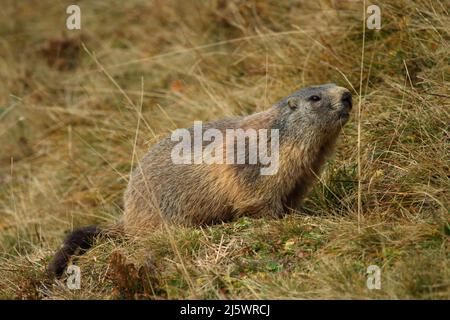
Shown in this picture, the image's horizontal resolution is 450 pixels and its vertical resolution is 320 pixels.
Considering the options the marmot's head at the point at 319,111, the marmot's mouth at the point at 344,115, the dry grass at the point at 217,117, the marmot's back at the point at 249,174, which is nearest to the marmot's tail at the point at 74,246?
the dry grass at the point at 217,117

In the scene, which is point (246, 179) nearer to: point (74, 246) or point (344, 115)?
point (344, 115)

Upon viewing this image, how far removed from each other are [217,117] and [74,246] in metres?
2.86

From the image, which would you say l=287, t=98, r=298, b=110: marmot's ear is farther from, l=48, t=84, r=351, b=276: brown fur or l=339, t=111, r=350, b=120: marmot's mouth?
l=339, t=111, r=350, b=120: marmot's mouth

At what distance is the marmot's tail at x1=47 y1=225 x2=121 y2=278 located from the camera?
571 cm

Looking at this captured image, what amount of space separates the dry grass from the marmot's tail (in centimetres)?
13

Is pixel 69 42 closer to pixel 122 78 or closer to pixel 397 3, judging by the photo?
pixel 122 78

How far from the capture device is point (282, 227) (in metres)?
5.52

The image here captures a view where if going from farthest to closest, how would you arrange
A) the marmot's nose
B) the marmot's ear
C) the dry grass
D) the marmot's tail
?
the marmot's ear, the marmot's nose, the marmot's tail, the dry grass

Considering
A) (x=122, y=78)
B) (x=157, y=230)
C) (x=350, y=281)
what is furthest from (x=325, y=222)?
(x=122, y=78)

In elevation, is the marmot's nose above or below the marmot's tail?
above

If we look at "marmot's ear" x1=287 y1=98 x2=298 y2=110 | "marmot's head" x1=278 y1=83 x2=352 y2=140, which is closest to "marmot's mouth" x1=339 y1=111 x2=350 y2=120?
"marmot's head" x1=278 y1=83 x2=352 y2=140

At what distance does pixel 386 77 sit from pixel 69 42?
21.8 feet

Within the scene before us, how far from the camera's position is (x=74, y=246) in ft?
19.6

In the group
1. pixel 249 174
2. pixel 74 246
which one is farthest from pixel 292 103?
pixel 74 246
